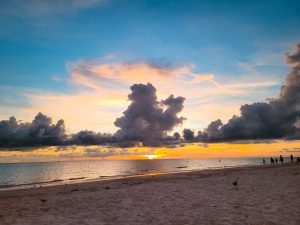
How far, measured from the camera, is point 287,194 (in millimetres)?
18109

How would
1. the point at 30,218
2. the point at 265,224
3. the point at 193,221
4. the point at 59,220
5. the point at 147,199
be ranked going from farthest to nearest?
the point at 147,199
the point at 30,218
the point at 59,220
the point at 193,221
the point at 265,224

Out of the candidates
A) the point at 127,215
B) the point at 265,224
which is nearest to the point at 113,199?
the point at 127,215

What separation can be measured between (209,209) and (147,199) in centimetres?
575

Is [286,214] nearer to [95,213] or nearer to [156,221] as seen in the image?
[156,221]

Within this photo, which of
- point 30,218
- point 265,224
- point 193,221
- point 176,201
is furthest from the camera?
point 176,201

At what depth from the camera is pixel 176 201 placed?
57.2 feet

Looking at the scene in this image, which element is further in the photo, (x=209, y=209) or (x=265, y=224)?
(x=209, y=209)

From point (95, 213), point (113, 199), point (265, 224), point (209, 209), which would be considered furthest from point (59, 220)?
point (265, 224)

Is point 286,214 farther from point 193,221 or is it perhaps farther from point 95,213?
point 95,213

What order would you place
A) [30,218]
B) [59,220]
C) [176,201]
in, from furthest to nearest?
[176,201]
[30,218]
[59,220]

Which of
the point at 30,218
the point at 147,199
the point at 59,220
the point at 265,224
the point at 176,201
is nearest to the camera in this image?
the point at 265,224

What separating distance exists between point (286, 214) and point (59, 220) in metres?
11.4

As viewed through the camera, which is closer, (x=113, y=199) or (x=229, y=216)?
(x=229, y=216)

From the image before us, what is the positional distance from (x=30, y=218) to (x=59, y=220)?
2176 millimetres
